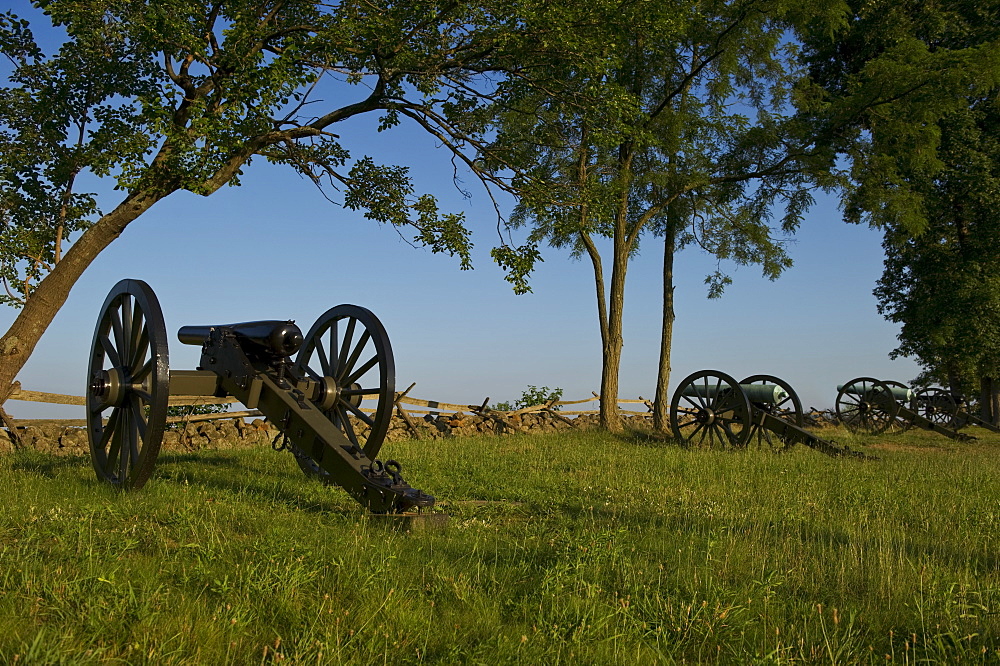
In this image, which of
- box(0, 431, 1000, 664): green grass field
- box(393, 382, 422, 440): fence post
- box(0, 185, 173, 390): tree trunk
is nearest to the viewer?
box(0, 431, 1000, 664): green grass field

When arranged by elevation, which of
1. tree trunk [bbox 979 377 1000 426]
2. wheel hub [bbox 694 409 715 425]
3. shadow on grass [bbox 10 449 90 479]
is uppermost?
tree trunk [bbox 979 377 1000 426]

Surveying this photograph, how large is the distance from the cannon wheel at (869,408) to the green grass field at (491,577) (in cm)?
1279

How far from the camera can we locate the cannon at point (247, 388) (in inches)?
230

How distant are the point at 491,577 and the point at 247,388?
3.54 metres

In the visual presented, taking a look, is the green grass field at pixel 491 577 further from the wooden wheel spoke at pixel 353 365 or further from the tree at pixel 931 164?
the tree at pixel 931 164

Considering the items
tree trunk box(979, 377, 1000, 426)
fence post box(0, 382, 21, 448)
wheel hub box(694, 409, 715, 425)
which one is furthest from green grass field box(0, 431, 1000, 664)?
tree trunk box(979, 377, 1000, 426)

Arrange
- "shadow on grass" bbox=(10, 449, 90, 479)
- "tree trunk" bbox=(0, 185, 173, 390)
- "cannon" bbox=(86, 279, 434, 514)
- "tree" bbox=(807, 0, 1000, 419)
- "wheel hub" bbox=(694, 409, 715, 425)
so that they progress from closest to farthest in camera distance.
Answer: "cannon" bbox=(86, 279, 434, 514) → "shadow on grass" bbox=(10, 449, 90, 479) → "tree trunk" bbox=(0, 185, 173, 390) → "wheel hub" bbox=(694, 409, 715, 425) → "tree" bbox=(807, 0, 1000, 419)

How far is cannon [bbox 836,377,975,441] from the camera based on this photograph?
62.0 feet

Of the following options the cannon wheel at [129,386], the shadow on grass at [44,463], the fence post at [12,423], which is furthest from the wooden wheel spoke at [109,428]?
the fence post at [12,423]

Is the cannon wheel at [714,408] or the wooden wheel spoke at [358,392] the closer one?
the wooden wheel spoke at [358,392]

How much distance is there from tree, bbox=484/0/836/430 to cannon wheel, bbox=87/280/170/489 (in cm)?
710

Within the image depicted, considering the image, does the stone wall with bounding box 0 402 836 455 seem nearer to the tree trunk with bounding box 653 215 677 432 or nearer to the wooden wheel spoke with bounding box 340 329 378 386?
the tree trunk with bounding box 653 215 677 432

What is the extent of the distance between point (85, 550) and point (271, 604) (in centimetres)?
165

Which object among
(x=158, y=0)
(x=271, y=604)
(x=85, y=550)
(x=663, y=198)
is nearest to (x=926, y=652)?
(x=271, y=604)
